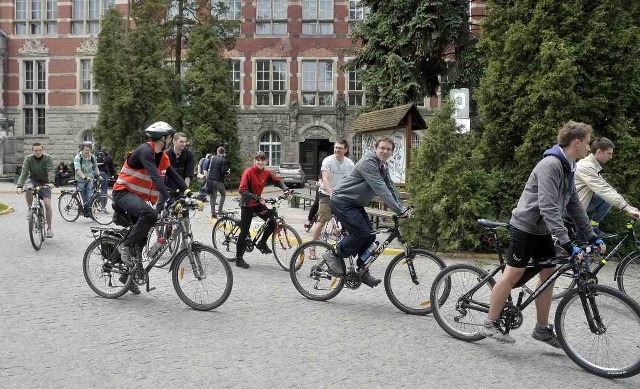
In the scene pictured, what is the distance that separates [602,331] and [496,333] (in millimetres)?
861

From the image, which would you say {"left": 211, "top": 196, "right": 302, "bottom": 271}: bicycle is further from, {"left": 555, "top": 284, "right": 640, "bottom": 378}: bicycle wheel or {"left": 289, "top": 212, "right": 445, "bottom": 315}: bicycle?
{"left": 555, "top": 284, "right": 640, "bottom": 378}: bicycle wheel

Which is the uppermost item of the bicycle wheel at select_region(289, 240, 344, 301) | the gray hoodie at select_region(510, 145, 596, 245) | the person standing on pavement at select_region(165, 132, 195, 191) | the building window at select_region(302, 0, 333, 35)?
the building window at select_region(302, 0, 333, 35)

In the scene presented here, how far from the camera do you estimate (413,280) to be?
6703 millimetres

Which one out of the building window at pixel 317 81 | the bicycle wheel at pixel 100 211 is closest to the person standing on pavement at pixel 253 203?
the bicycle wheel at pixel 100 211

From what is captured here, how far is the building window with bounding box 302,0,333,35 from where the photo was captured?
39.7 metres

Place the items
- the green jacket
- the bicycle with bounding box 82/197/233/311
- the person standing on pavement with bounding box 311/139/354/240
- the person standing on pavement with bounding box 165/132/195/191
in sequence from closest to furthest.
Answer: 1. the bicycle with bounding box 82/197/233/311
2. the person standing on pavement with bounding box 311/139/354/240
3. the person standing on pavement with bounding box 165/132/195/191
4. the green jacket

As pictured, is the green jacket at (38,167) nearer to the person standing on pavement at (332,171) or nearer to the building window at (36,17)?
the person standing on pavement at (332,171)

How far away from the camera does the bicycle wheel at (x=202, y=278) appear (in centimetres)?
668

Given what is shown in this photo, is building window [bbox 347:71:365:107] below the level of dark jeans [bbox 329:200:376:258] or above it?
above

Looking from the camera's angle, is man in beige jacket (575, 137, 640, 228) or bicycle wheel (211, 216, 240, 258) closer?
man in beige jacket (575, 137, 640, 228)

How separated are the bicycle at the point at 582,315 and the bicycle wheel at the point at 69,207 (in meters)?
12.0

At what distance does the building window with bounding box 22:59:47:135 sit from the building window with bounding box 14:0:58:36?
194 centimetres

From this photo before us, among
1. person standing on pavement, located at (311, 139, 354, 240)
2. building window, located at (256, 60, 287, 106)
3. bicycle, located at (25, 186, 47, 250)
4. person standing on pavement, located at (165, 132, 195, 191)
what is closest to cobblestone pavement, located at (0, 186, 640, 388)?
person standing on pavement, located at (311, 139, 354, 240)

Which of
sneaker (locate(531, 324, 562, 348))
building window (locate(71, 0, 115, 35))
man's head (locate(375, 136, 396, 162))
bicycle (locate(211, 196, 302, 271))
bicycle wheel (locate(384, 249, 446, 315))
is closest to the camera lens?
sneaker (locate(531, 324, 562, 348))
